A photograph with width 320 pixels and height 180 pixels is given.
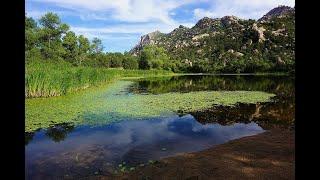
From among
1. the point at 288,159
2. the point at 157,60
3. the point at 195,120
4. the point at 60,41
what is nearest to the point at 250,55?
the point at 157,60

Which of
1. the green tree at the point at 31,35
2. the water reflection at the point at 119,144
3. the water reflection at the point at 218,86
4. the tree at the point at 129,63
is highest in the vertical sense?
the green tree at the point at 31,35

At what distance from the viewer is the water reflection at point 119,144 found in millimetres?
7270

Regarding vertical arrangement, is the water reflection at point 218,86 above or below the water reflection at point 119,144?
above

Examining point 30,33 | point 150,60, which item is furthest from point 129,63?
point 30,33

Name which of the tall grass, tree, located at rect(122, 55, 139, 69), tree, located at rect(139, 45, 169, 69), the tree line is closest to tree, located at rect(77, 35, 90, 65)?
the tree line

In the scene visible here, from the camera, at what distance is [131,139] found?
1010 cm

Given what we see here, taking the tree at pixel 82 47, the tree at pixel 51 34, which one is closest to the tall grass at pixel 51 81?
the tree at pixel 51 34

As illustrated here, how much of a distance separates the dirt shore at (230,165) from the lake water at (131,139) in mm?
907

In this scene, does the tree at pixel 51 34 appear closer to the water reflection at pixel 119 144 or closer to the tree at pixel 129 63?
the tree at pixel 129 63

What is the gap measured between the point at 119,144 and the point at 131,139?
676 mm
